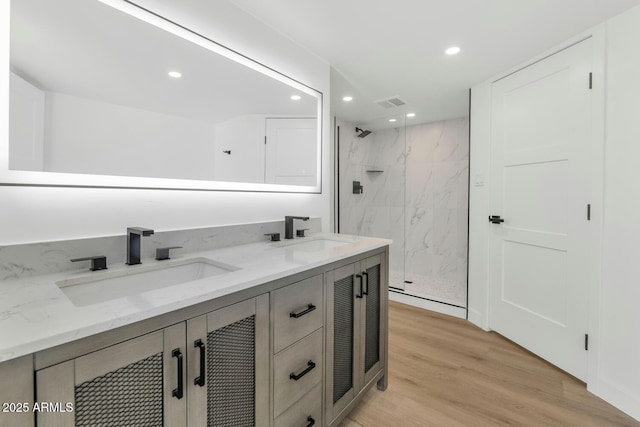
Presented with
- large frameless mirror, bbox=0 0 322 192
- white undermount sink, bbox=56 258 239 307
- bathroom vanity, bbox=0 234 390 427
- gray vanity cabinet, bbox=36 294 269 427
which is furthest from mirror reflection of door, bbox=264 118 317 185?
gray vanity cabinet, bbox=36 294 269 427

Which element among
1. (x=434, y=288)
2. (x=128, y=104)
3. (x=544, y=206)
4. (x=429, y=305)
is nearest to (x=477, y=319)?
(x=429, y=305)

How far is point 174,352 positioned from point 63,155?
0.87 meters

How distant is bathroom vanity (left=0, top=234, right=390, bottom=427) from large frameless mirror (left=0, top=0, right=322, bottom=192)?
16.2 inches

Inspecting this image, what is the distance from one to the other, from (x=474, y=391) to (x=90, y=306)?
2119 millimetres

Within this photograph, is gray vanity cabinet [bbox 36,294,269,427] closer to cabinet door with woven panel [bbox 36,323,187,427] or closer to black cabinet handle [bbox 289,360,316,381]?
cabinet door with woven panel [bbox 36,323,187,427]

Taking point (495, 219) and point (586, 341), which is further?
point (495, 219)

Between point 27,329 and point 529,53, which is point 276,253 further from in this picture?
point 529,53

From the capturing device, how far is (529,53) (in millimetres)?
2168

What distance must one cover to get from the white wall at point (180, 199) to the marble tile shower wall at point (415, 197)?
1.78 m

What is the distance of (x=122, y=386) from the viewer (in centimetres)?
69

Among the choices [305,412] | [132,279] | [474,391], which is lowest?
[474,391]

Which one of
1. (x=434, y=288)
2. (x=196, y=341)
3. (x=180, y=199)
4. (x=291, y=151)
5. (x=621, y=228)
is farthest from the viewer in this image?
(x=434, y=288)

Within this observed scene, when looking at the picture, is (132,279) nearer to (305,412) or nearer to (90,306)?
(90,306)

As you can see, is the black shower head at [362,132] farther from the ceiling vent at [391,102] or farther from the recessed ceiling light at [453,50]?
the recessed ceiling light at [453,50]
